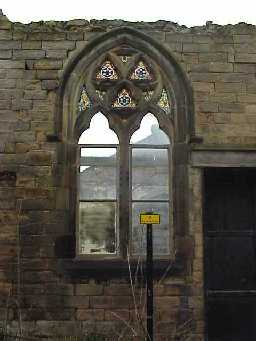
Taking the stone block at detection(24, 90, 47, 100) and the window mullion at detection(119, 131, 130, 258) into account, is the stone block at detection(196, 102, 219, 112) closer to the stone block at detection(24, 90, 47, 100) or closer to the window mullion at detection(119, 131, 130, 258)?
the window mullion at detection(119, 131, 130, 258)

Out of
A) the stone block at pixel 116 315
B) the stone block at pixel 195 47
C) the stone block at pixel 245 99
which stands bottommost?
the stone block at pixel 116 315

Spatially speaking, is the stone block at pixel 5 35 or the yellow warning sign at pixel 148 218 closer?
the yellow warning sign at pixel 148 218

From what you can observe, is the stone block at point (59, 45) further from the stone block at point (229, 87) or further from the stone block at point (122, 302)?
the stone block at point (122, 302)

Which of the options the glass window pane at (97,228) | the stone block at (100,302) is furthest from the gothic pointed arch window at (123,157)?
the stone block at (100,302)

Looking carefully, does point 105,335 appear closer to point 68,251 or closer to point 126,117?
point 68,251

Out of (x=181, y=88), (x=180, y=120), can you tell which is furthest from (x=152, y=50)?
(x=180, y=120)

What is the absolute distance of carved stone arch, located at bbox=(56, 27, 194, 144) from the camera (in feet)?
20.3

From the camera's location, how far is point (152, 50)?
21.1 ft

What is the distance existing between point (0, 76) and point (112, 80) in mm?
1528

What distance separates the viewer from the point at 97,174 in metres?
6.21

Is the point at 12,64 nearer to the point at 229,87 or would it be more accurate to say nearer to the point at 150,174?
the point at 150,174

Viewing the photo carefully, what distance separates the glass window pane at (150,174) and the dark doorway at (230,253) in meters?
0.58

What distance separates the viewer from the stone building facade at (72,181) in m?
5.77

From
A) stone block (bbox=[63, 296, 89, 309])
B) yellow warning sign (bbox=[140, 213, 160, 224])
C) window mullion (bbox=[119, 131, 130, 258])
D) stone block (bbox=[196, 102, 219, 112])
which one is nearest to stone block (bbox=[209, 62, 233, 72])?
stone block (bbox=[196, 102, 219, 112])
